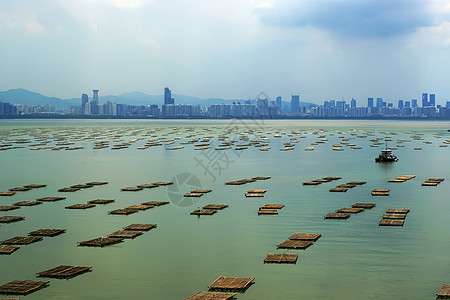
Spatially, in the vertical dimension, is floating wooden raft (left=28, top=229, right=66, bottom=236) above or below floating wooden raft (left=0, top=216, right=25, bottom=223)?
below

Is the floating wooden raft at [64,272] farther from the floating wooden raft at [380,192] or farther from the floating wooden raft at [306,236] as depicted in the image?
the floating wooden raft at [380,192]

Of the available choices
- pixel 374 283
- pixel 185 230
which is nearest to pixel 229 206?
pixel 185 230

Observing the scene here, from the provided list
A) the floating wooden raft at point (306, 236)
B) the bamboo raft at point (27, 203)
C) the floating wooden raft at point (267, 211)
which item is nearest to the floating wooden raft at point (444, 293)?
the floating wooden raft at point (306, 236)

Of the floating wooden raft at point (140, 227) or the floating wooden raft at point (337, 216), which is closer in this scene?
the floating wooden raft at point (140, 227)

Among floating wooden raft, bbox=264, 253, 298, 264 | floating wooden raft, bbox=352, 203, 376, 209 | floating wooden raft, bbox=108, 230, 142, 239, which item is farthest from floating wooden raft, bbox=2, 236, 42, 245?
floating wooden raft, bbox=352, 203, 376, 209

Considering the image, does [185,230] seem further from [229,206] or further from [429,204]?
[429,204]

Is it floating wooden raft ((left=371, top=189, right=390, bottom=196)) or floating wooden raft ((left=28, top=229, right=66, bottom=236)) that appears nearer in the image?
floating wooden raft ((left=28, top=229, right=66, bottom=236))

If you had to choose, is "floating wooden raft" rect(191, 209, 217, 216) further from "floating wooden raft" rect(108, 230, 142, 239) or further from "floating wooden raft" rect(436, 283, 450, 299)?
"floating wooden raft" rect(436, 283, 450, 299)
